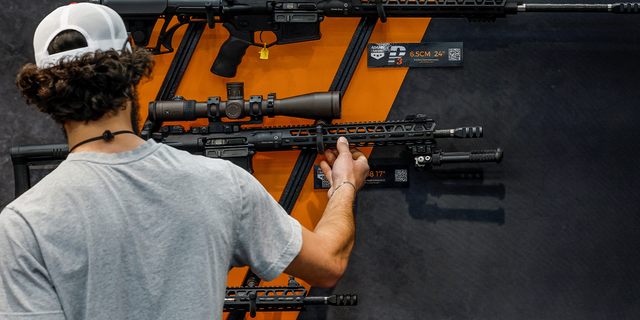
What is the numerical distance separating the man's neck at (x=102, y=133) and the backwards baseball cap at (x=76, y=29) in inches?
6.5

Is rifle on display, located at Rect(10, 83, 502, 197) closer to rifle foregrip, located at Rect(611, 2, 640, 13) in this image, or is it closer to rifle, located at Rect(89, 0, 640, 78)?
rifle, located at Rect(89, 0, 640, 78)

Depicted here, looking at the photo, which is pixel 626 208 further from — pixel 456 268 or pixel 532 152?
pixel 456 268

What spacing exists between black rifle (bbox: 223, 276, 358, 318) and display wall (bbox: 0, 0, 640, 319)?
507 millimetres

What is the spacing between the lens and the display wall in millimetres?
2688

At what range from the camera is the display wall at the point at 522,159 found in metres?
2.69

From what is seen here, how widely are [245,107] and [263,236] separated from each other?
53.8 inches

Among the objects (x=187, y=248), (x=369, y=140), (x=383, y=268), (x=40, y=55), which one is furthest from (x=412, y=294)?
(x=40, y=55)

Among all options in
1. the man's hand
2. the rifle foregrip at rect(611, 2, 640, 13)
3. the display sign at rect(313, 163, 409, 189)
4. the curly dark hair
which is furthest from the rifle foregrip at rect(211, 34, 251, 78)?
the rifle foregrip at rect(611, 2, 640, 13)

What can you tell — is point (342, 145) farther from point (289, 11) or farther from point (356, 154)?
point (289, 11)

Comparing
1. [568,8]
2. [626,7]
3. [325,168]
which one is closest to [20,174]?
[325,168]

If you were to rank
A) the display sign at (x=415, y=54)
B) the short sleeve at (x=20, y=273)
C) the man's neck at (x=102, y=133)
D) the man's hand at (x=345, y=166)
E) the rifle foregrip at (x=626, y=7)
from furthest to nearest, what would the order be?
the display sign at (x=415, y=54) < the rifle foregrip at (x=626, y=7) < the man's hand at (x=345, y=166) < the man's neck at (x=102, y=133) < the short sleeve at (x=20, y=273)

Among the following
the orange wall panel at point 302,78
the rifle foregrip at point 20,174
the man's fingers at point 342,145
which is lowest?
the rifle foregrip at point 20,174

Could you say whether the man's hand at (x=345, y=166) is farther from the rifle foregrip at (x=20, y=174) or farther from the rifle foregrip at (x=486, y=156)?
the rifle foregrip at (x=20, y=174)

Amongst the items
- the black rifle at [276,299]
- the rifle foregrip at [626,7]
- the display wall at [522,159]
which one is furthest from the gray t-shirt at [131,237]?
the rifle foregrip at [626,7]
